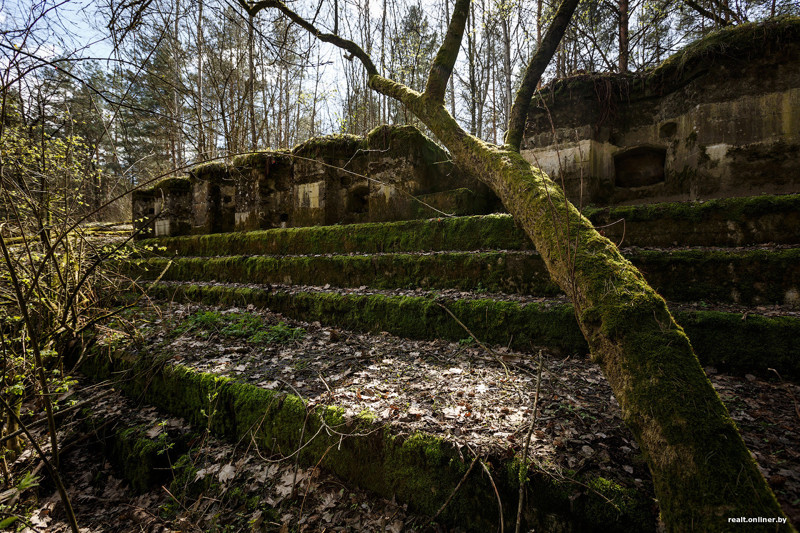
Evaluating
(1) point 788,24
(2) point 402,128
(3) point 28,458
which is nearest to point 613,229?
(2) point 402,128

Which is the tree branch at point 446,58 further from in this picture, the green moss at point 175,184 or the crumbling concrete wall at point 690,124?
the green moss at point 175,184

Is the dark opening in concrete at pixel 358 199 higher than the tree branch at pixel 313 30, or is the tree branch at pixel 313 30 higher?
the tree branch at pixel 313 30

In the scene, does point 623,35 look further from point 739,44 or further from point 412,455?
point 412,455

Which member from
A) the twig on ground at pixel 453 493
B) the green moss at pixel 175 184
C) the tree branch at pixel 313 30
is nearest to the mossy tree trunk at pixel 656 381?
the twig on ground at pixel 453 493

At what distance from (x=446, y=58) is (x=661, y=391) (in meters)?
4.69

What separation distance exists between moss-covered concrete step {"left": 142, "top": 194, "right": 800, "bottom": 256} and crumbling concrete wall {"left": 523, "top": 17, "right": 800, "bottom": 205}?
93cm

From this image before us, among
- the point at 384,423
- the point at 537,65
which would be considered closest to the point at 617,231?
the point at 537,65

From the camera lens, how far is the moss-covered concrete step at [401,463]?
152 cm

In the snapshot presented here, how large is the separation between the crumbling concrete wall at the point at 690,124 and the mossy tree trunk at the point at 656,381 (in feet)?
6.44

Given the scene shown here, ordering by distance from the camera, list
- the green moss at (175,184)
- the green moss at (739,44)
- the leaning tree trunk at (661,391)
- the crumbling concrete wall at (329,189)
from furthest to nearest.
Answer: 1. the green moss at (175,184)
2. the crumbling concrete wall at (329,189)
3. the green moss at (739,44)
4. the leaning tree trunk at (661,391)

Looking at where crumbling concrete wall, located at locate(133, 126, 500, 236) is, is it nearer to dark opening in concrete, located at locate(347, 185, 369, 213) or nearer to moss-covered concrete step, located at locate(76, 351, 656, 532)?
dark opening in concrete, located at locate(347, 185, 369, 213)

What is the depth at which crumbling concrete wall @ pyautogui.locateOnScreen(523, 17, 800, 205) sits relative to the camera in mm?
5172

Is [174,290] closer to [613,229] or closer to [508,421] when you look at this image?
[508,421]

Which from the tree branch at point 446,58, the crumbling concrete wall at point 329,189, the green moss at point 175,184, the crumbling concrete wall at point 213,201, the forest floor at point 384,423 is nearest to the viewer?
the forest floor at point 384,423
